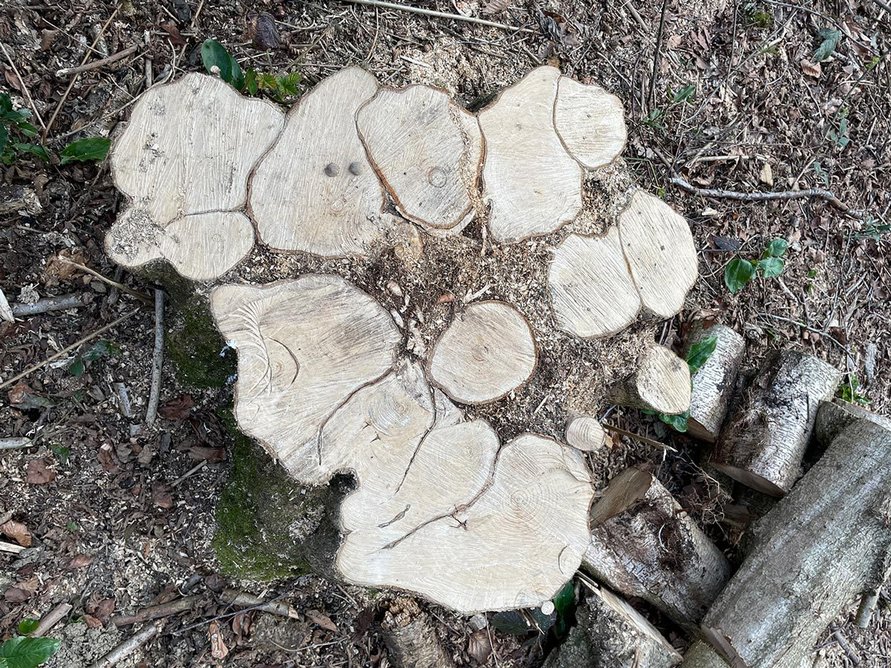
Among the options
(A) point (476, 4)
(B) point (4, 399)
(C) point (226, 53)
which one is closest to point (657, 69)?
(A) point (476, 4)

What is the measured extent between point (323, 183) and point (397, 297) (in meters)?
0.36

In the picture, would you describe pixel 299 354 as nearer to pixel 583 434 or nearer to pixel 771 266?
pixel 583 434

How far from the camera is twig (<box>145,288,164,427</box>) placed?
77.9 inches

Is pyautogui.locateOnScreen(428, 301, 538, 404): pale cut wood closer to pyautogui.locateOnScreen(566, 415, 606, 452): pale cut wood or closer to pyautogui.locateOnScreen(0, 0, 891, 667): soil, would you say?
pyautogui.locateOnScreen(0, 0, 891, 667): soil

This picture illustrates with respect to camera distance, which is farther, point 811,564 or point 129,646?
point 811,564

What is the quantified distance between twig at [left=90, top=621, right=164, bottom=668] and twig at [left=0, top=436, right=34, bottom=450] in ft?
2.26

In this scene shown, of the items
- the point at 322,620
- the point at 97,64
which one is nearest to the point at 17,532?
the point at 322,620

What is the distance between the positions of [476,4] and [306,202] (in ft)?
4.21

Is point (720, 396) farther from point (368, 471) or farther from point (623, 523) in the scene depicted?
point (368, 471)

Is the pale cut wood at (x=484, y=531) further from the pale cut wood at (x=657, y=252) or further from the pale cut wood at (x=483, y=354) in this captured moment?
the pale cut wood at (x=657, y=252)

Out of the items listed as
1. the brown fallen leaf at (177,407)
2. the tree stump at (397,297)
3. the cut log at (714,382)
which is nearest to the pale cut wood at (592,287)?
the tree stump at (397,297)

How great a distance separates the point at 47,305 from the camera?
1933mm

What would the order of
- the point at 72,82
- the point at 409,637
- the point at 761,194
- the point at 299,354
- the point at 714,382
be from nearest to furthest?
the point at 299,354
the point at 72,82
the point at 409,637
the point at 714,382
the point at 761,194

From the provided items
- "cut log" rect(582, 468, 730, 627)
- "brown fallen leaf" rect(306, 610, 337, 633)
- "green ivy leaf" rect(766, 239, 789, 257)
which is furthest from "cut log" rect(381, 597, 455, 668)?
"green ivy leaf" rect(766, 239, 789, 257)
